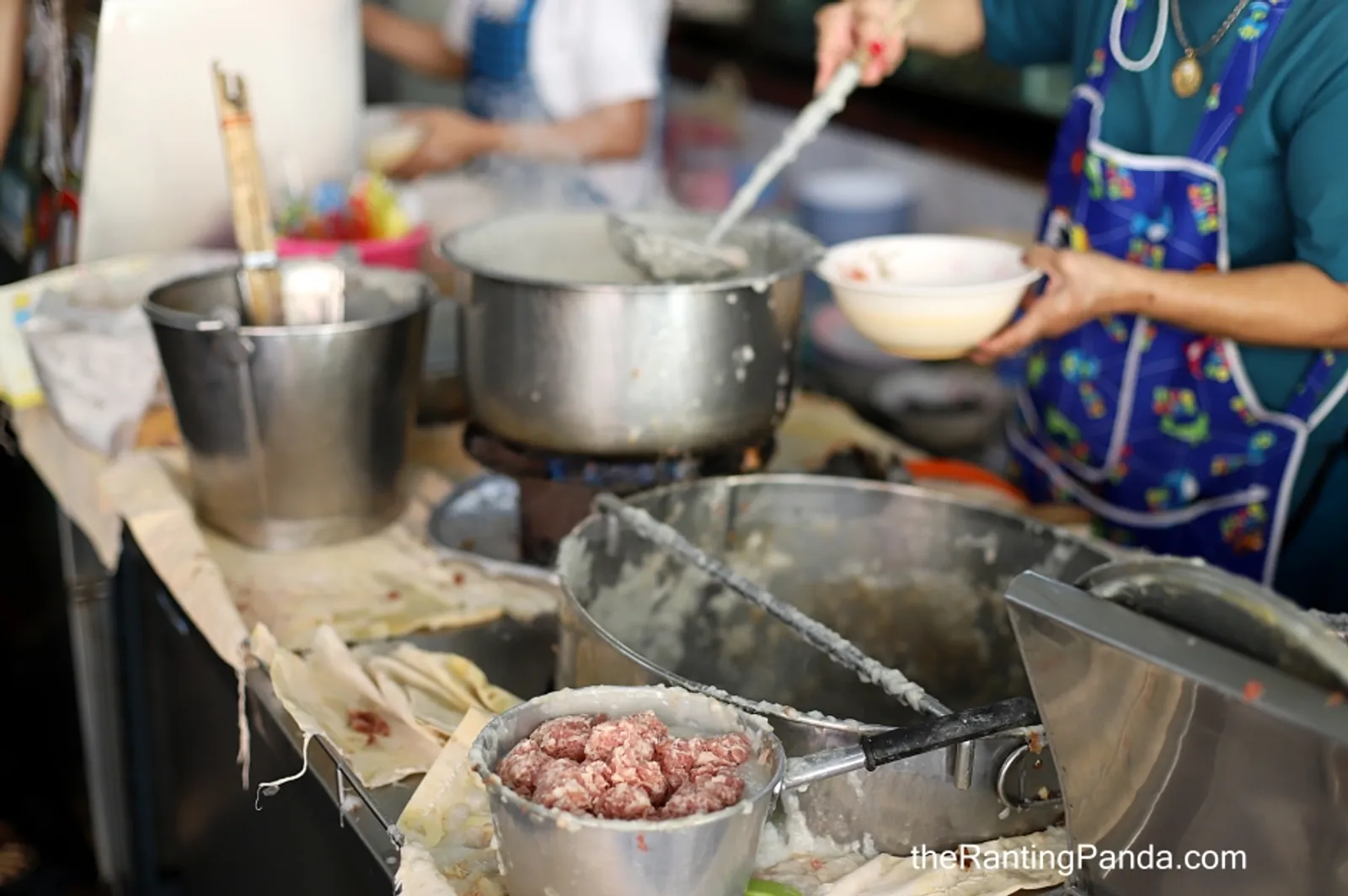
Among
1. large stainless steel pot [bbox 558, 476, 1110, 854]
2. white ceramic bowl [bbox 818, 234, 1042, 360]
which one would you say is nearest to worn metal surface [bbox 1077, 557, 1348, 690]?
large stainless steel pot [bbox 558, 476, 1110, 854]

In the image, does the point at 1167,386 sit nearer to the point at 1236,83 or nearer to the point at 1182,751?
the point at 1236,83

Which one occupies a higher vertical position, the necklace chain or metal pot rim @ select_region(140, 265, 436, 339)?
the necklace chain

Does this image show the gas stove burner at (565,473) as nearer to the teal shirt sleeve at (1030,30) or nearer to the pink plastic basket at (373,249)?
the pink plastic basket at (373,249)

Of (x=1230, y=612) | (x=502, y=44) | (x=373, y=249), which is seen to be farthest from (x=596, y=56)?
(x=1230, y=612)

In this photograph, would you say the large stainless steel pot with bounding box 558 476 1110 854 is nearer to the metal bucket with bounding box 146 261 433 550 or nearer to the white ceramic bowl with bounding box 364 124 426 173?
the metal bucket with bounding box 146 261 433 550

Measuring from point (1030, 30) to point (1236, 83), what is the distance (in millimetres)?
533

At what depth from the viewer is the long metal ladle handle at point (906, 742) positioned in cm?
101

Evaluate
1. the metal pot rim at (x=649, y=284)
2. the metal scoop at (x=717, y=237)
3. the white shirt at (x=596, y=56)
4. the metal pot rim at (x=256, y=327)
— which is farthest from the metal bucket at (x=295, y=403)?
the white shirt at (x=596, y=56)

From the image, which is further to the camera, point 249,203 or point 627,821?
point 249,203

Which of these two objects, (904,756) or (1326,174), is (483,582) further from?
(1326,174)

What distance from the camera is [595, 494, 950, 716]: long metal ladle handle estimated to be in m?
1.15

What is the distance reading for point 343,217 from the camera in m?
2.25

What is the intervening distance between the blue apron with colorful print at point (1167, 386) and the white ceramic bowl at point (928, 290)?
0.20 metres

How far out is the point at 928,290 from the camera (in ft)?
5.14
